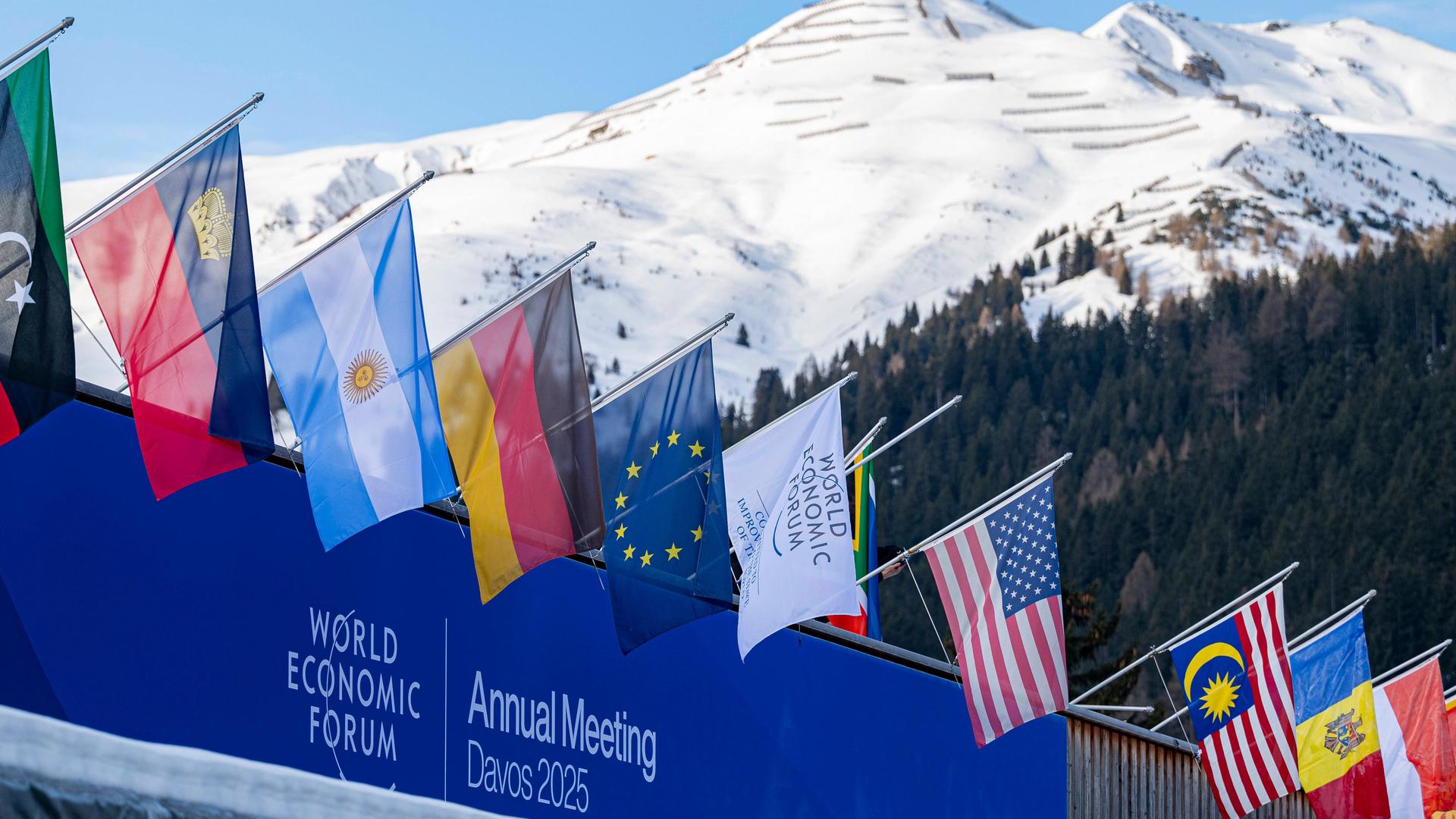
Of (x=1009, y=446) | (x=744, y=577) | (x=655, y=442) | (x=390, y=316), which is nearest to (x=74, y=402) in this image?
(x=390, y=316)

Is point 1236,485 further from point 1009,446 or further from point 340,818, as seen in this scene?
point 340,818

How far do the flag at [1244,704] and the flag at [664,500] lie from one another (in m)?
6.44

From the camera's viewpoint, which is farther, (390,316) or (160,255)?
(390,316)

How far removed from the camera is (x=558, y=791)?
1463 centimetres

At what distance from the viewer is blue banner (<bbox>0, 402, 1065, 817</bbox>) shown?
38.6 feet

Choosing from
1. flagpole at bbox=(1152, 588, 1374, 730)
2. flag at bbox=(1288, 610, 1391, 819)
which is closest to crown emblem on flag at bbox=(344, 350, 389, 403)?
flagpole at bbox=(1152, 588, 1374, 730)

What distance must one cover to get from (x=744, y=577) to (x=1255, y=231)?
16169cm

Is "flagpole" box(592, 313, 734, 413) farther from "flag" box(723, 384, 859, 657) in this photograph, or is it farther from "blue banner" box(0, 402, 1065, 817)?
"blue banner" box(0, 402, 1065, 817)

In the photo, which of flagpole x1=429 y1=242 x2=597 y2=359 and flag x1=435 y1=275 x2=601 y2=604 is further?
flagpole x1=429 y1=242 x2=597 y2=359

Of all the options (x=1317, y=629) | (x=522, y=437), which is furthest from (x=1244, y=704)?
(x=522, y=437)

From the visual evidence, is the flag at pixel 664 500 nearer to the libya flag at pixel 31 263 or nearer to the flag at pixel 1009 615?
the flag at pixel 1009 615

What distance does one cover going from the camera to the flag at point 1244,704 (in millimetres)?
18703

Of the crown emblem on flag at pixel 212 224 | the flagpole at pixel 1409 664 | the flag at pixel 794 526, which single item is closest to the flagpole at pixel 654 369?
the flag at pixel 794 526

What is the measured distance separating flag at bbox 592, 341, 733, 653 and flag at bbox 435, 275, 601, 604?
0.60m
